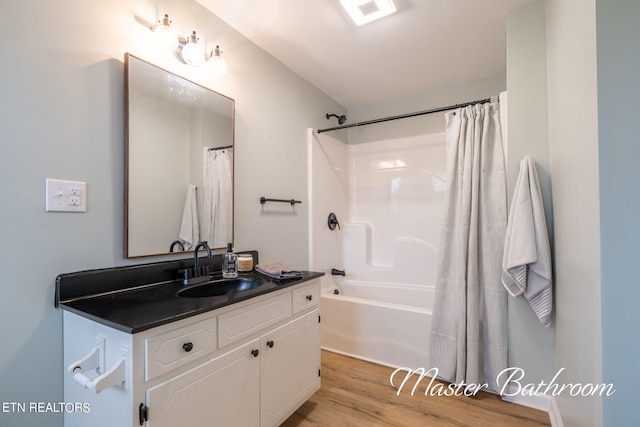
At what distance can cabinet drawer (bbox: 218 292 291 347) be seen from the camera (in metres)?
1.22

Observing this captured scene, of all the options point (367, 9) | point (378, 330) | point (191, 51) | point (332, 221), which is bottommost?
point (378, 330)

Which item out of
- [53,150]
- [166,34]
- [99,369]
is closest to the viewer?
[99,369]

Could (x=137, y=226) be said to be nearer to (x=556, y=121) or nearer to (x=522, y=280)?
(x=522, y=280)

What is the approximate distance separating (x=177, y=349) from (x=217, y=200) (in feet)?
3.19

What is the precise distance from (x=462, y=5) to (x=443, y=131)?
1312 mm

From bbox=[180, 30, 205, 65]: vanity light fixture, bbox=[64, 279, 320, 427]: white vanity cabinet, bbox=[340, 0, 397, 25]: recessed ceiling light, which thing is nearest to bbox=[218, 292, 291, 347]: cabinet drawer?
bbox=[64, 279, 320, 427]: white vanity cabinet

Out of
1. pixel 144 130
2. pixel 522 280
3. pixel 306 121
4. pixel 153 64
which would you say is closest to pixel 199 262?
pixel 144 130

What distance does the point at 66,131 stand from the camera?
1182 millimetres

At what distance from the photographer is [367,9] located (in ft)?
5.78

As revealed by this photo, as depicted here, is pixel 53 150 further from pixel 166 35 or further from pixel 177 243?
pixel 166 35

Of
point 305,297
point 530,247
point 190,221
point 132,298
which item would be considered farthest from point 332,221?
point 132,298

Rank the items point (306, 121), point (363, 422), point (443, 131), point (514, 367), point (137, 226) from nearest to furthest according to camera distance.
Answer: point (137, 226) < point (363, 422) < point (514, 367) < point (306, 121) < point (443, 131)

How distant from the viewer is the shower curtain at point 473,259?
1.96 meters

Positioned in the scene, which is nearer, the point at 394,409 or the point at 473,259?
the point at 394,409
